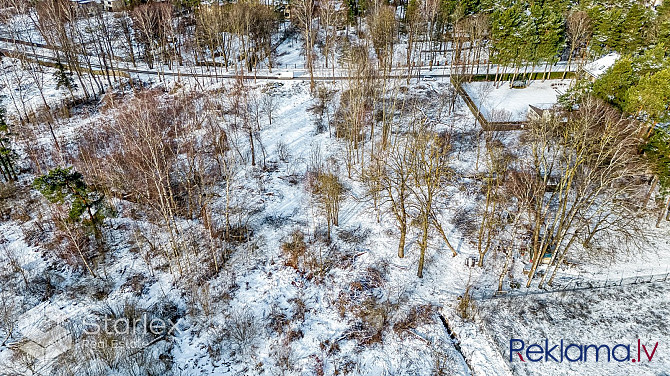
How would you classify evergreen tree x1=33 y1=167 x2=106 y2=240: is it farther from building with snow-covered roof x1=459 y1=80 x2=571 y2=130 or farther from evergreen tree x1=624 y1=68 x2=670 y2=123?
evergreen tree x1=624 y1=68 x2=670 y2=123

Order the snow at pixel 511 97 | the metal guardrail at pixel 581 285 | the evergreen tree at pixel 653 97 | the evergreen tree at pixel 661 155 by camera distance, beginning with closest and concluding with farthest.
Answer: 1. the evergreen tree at pixel 653 97
2. the evergreen tree at pixel 661 155
3. the metal guardrail at pixel 581 285
4. the snow at pixel 511 97

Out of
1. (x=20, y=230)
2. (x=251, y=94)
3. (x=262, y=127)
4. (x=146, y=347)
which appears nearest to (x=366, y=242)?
(x=146, y=347)

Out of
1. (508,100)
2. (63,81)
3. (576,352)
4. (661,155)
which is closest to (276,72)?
(63,81)

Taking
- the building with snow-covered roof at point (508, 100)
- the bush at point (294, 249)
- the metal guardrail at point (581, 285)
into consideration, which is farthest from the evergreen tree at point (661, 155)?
the bush at point (294, 249)

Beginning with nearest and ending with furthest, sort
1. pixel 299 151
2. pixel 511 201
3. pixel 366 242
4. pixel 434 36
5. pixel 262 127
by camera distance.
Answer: pixel 366 242 < pixel 511 201 < pixel 299 151 < pixel 262 127 < pixel 434 36

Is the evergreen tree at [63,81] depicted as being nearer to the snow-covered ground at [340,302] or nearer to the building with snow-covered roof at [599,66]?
the snow-covered ground at [340,302]

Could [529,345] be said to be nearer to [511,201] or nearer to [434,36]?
[511,201]
